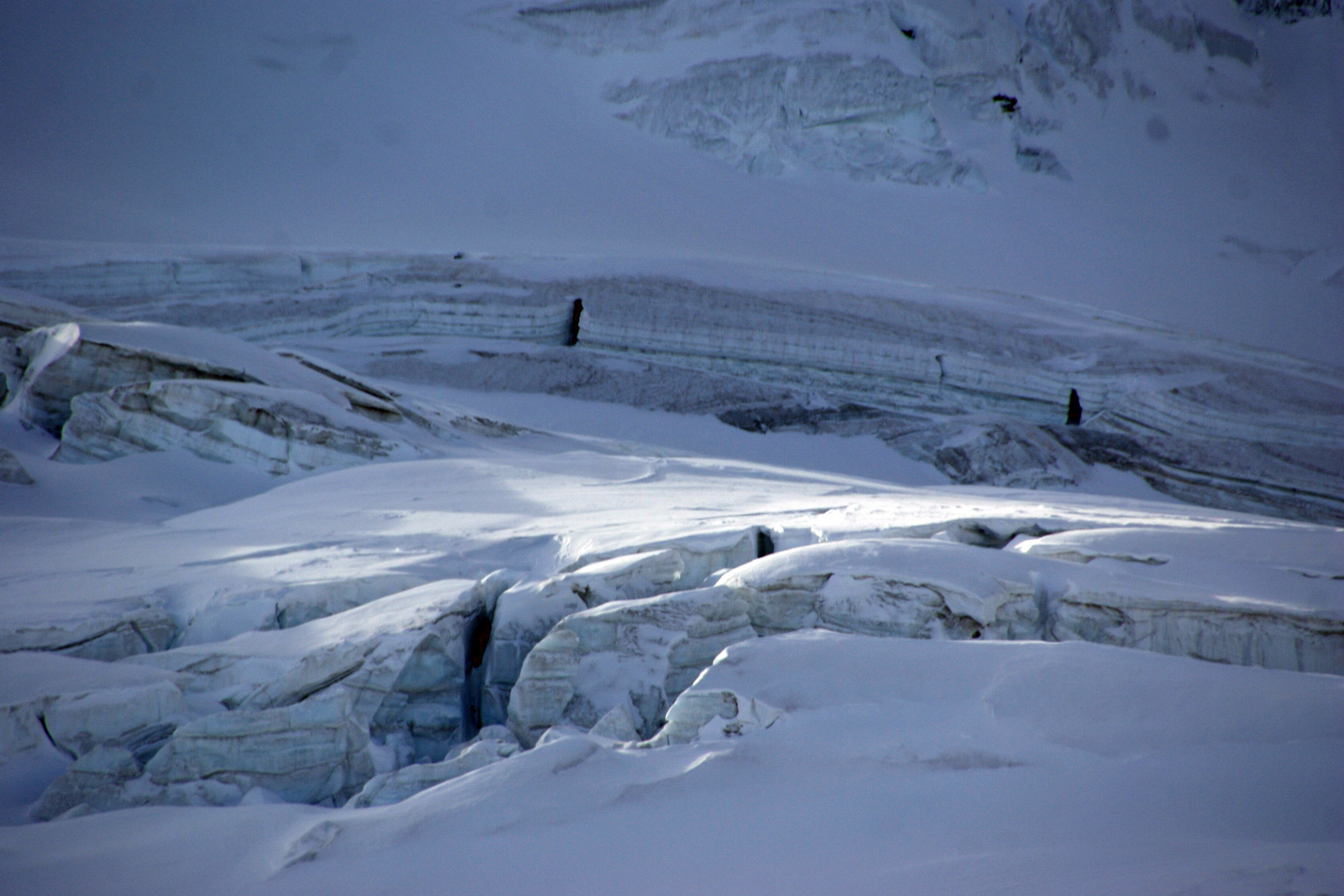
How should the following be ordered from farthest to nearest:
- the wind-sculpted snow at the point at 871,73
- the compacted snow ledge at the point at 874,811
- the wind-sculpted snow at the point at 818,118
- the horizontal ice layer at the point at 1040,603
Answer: the wind-sculpted snow at the point at 871,73
the wind-sculpted snow at the point at 818,118
the horizontal ice layer at the point at 1040,603
the compacted snow ledge at the point at 874,811

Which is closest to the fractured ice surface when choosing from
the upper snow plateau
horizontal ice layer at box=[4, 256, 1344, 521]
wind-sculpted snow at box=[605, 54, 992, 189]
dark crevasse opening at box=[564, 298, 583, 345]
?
the upper snow plateau

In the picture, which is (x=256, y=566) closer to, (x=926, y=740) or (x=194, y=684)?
(x=194, y=684)

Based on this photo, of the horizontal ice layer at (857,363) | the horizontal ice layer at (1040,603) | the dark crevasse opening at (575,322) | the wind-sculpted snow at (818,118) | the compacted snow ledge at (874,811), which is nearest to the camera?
the compacted snow ledge at (874,811)

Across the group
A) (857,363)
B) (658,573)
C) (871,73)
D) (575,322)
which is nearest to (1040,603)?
(658,573)

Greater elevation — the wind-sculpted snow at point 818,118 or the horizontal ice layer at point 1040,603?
the wind-sculpted snow at point 818,118

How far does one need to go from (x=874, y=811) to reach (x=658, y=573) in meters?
1.41

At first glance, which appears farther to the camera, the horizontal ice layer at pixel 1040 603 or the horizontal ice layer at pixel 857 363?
the horizontal ice layer at pixel 857 363

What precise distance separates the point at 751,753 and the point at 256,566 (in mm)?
2317

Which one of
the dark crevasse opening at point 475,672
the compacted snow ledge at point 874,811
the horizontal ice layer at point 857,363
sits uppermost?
the horizontal ice layer at point 857,363

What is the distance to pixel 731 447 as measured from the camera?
729 centimetres

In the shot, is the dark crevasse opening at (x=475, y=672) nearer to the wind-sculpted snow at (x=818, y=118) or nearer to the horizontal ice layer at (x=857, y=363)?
the horizontal ice layer at (x=857, y=363)

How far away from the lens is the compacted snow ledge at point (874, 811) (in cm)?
146

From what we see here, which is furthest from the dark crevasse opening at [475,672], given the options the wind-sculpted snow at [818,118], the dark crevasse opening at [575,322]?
the wind-sculpted snow at [818,118]

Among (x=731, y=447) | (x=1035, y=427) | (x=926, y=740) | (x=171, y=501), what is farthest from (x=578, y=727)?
(x=1035, y=427)
